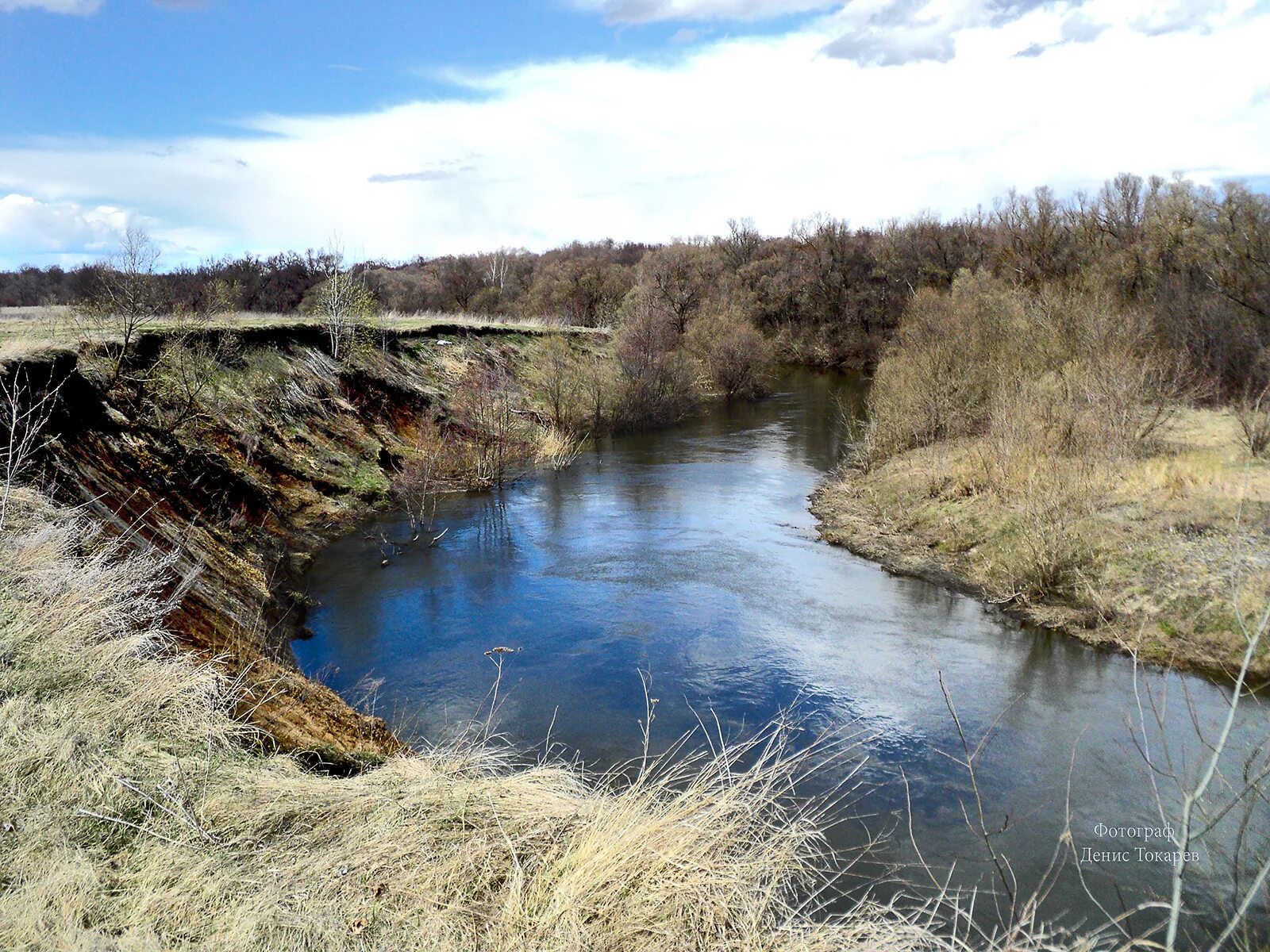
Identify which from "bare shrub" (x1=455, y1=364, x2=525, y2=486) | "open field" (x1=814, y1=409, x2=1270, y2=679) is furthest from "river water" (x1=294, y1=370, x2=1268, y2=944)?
"bare shrub" (x1=455, y1=364, x2=525, y2=486)

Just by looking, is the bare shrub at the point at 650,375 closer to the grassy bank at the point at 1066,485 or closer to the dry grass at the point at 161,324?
the dry grass at the point at 161,324

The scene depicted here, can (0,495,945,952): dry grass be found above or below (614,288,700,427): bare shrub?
below

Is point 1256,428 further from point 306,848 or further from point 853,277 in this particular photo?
point 853,277

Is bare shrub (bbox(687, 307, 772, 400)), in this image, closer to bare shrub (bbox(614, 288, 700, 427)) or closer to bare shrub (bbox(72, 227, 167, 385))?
bare shrub (bbox(614, 288, 700, 427))

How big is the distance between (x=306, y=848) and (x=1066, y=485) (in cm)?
1584

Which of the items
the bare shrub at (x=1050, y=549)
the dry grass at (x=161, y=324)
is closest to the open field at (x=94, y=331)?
the dry grass at (x=161, y=324)

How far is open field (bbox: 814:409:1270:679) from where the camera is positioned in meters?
13.7

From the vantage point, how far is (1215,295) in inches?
1048

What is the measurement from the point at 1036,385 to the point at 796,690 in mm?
13885

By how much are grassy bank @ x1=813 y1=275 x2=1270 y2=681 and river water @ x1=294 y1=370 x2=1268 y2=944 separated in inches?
41.0

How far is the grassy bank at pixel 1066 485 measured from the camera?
1423 centimetres

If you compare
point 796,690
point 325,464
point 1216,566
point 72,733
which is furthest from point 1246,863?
point 325,464

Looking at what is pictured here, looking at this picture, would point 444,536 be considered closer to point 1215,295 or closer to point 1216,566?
point 1216,566

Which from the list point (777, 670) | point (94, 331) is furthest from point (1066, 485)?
point (94, 331)
